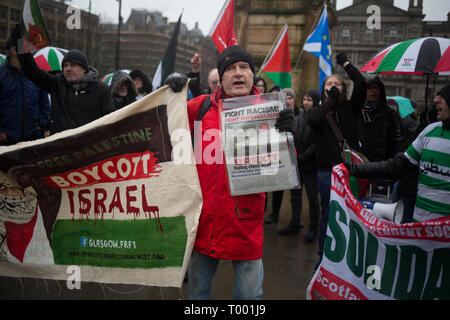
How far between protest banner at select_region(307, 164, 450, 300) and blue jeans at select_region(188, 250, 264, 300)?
1.49 feet

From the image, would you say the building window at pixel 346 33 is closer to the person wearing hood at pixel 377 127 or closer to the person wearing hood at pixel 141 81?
the person wearing hood at pixel 141 81

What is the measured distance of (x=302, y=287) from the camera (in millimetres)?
3746

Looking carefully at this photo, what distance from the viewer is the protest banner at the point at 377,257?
2092mm

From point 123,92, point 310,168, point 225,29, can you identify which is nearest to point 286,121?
point 123,92

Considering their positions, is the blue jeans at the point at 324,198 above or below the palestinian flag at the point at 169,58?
below

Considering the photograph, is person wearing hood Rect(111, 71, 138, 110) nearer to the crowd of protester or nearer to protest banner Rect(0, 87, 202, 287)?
the crowd of protester

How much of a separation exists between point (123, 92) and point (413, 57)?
363cm

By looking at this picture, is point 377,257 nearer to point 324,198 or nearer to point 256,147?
point 256,147

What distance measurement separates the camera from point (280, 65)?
250 inches

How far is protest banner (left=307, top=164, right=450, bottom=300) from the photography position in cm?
209

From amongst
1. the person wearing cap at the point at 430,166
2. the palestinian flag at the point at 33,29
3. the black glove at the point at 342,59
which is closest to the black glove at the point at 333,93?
the black glove at the point at 342,59

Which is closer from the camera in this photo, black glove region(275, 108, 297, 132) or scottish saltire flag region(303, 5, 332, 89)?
black glove region(275, 108, 297, 132)

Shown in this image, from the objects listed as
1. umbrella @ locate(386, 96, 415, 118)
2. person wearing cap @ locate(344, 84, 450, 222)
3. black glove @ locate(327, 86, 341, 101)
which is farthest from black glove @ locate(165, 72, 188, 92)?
umbrella @ locate(386, 96, 415, 118)

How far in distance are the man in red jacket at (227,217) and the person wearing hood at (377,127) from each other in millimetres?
2198
